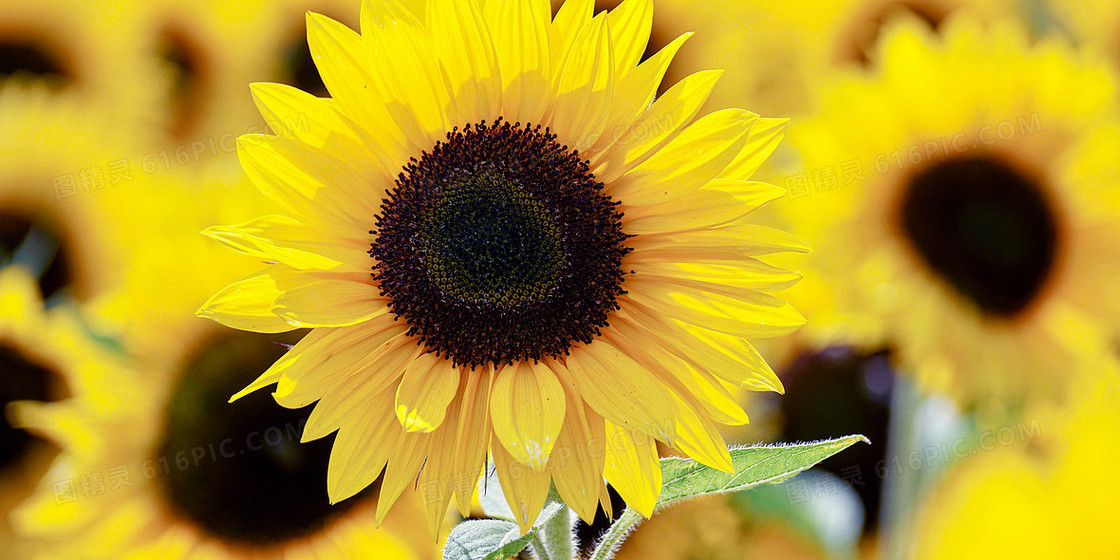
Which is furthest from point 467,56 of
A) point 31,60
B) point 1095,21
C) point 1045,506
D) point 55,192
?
point 31,60

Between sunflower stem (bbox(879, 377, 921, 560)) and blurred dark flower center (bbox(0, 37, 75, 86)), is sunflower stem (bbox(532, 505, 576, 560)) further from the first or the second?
blurred dark flower center (bbox(0, 37, 75, 86))

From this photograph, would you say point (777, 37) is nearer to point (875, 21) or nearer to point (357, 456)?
point (875, 21)

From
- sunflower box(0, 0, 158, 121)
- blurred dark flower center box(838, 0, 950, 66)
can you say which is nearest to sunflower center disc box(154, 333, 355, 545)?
sunflower box(0, 0, 158, 121)
